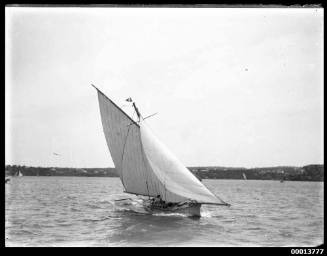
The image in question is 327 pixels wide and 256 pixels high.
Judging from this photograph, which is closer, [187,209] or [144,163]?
[187,209]

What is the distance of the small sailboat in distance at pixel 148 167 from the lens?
82.5 feet

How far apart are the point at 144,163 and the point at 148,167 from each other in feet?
1.99

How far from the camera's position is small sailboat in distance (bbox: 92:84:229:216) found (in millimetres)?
25141

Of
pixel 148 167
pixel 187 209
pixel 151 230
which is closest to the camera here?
pixel 151 230

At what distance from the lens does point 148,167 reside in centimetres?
2694

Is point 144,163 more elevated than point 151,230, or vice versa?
point 144,163

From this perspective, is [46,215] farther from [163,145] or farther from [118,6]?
[118,6]

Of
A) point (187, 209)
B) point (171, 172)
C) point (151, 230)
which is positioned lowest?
point (151, 230)

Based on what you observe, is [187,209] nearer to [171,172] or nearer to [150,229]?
[171,172]

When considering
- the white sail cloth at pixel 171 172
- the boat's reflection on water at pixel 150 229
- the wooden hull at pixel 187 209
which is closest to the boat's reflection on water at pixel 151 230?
the boat's reflection on water at pixel 150 229

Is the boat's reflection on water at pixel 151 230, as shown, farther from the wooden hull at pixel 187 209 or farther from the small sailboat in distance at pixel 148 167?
the small sailboat in distance at pixel 148 167

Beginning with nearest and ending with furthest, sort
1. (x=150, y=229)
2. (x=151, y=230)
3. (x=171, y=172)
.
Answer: (x=151, y=230) → (x=150, y=229) → (x=171, y=172)

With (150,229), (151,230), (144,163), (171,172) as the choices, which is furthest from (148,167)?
(151,230)

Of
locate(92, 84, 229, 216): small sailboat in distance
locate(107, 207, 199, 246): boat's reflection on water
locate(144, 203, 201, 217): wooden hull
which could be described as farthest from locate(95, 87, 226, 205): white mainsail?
locate(107, 207, 199, 246): boat's reflection on water
